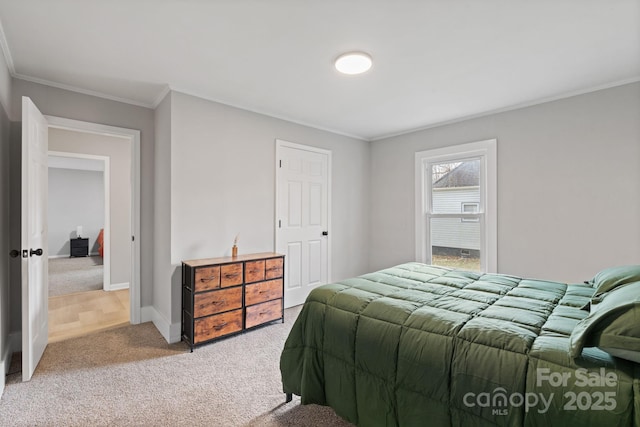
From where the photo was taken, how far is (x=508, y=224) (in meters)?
3.54

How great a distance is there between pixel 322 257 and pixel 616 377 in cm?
351

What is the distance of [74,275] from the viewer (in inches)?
226

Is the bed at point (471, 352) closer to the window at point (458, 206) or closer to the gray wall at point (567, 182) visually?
the gray wall at point (567, 182)

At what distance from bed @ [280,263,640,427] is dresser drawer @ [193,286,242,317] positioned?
3.97 ft

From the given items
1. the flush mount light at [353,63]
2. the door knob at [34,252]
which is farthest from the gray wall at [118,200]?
the flush mount light at [353,63]

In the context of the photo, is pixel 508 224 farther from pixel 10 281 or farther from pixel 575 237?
pixel 10 281

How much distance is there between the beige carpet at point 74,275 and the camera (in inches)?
189

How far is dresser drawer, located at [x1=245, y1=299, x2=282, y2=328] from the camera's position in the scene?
312cm

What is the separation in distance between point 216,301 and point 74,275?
15.4 feet

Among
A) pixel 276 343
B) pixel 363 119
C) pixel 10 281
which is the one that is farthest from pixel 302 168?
pixel 10 281

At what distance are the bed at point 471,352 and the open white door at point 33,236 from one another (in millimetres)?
1978

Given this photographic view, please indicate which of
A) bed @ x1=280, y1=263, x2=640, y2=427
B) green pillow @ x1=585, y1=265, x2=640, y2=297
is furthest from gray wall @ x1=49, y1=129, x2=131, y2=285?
green pillow @ x1=585, y1=265, x2=640, y2=297

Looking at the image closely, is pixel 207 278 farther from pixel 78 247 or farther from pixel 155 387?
pixel 78 247

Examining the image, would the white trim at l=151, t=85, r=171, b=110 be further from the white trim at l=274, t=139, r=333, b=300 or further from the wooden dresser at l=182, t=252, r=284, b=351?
the wooden dresser at l=182, t=252, r=284, b=351
